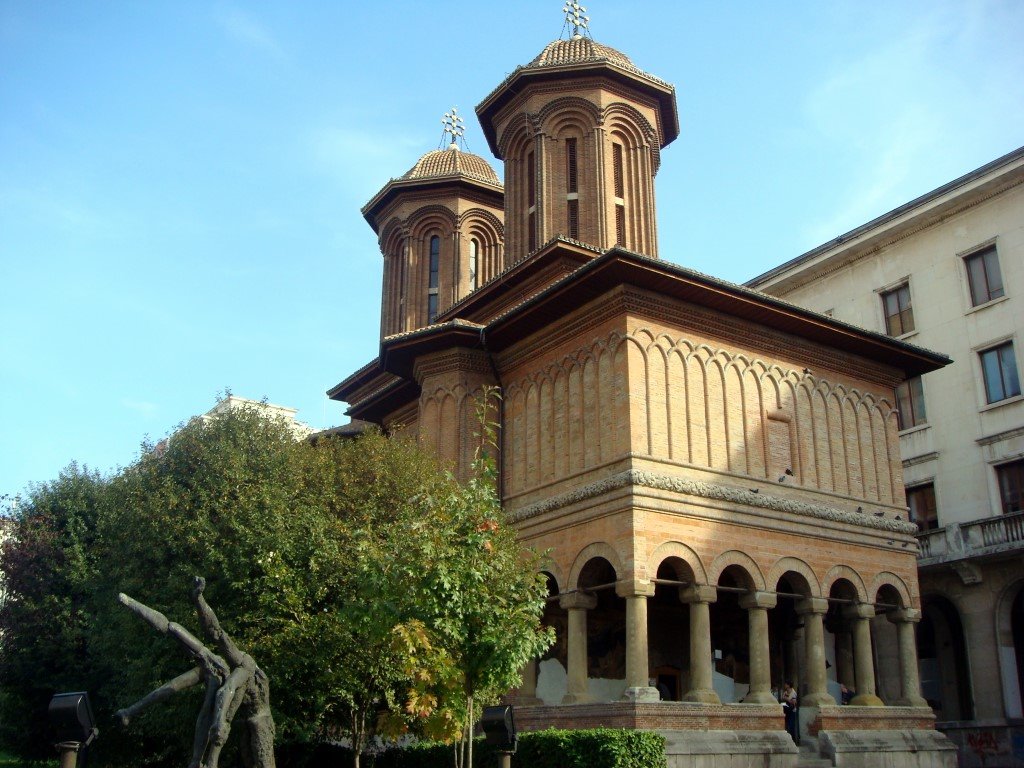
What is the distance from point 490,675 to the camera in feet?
40.4

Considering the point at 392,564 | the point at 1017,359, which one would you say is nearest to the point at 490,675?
the point at 392,564

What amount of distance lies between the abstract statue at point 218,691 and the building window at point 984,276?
2081cm

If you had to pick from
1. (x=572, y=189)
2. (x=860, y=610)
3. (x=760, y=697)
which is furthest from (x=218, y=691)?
(x=572, y=189)

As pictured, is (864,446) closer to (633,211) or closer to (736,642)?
(736,642)

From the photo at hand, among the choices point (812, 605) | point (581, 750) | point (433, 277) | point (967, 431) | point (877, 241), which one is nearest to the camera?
point (581, 750)

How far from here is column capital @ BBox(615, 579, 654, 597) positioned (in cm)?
1630

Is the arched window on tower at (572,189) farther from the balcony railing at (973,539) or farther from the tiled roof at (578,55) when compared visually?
the balcony railing at (973,539)

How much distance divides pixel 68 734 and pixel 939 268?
23.8 meters

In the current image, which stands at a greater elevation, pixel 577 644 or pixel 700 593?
pixel 700 593

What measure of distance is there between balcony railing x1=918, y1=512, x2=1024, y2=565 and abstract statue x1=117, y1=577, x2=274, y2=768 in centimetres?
1738

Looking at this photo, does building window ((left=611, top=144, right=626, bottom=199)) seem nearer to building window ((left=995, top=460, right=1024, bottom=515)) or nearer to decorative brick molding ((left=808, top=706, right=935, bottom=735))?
building window ((left=995, top=460, right=1024, bottom=515))

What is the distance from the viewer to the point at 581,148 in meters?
25.2

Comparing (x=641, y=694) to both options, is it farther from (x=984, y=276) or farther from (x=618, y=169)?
(x=984, y=276)

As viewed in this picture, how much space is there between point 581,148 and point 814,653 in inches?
515
